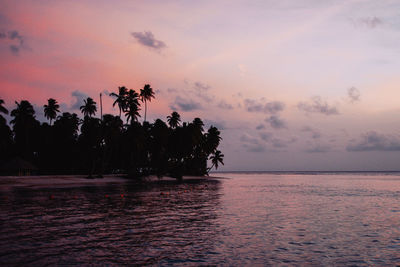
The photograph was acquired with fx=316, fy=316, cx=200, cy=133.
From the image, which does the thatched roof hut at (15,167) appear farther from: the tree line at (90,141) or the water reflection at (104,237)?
the water reflection at (104,237)

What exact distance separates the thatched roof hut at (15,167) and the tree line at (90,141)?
561 cm

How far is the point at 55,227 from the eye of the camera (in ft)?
54.8

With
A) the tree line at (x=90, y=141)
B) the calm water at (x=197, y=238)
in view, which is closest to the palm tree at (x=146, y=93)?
the tree line at (x=90, y=141)

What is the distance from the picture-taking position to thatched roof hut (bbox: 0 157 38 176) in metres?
65.2

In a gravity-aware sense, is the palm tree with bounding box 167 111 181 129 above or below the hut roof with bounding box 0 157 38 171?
above

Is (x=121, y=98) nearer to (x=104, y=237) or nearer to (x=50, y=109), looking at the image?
(x=50, y=109)

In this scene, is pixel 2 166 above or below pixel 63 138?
below

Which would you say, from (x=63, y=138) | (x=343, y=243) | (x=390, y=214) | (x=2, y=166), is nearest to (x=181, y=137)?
(x=63, y=138)

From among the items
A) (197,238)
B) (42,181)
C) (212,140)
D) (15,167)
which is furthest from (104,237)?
(212,140)

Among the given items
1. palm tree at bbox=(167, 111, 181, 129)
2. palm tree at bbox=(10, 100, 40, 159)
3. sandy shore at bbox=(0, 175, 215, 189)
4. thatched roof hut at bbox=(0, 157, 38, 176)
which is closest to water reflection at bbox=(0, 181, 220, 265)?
sandy shore at bbox=(0, 175, 215, 189)

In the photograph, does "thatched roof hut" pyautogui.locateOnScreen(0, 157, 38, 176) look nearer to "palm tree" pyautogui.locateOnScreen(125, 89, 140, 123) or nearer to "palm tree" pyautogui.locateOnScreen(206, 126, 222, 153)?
"palm tree" pyautogui.locateOnScreen(125, 89, 140, 123)

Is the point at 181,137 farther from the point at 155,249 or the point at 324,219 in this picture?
the point at 155,249

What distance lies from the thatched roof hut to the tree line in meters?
5.61

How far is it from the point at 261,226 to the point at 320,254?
5.86m
